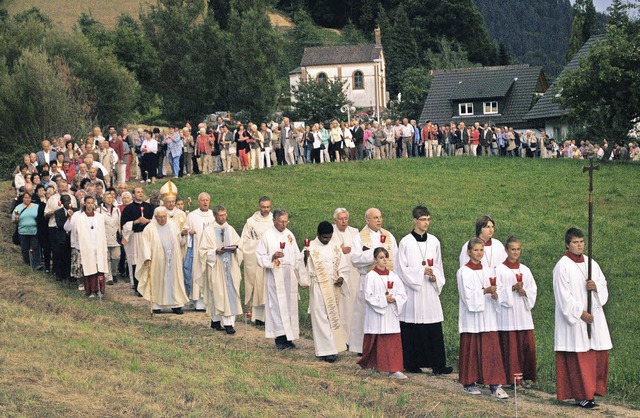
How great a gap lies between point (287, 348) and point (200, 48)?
48.5 meters

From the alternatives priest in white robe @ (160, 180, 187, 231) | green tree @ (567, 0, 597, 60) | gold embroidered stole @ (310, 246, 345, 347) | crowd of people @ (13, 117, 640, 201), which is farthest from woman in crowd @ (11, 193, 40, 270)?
green tree @ (567, 0, 597, 60)

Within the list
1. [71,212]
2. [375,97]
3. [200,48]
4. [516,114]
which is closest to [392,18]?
[375,97]

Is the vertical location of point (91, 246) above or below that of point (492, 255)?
below

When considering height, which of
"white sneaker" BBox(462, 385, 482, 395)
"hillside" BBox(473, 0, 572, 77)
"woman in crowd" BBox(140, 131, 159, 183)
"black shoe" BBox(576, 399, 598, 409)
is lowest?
"black shoe" BBox(576, 399, 598, 409)

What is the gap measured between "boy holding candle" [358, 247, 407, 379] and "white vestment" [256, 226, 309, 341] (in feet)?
7.76

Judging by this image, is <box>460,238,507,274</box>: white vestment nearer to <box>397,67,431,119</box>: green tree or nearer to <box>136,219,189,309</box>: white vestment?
<box>136,219,189,309</box>: white vestment

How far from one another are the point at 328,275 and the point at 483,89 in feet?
215

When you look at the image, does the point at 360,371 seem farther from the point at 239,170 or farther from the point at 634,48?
the point at 634,48

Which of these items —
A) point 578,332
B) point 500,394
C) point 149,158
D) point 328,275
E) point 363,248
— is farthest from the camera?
point 149,158

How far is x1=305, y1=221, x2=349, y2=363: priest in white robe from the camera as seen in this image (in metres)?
16.7

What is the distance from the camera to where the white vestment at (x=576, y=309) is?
13609 mm

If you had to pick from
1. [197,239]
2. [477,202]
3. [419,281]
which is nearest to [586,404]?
[419,281]

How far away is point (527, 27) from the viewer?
188750mm

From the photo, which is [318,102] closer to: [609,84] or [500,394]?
[609,84]
